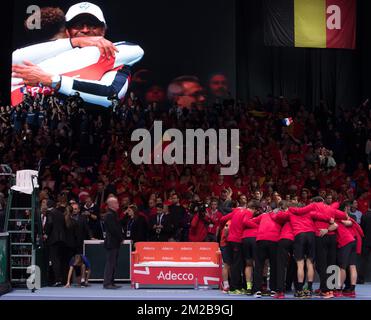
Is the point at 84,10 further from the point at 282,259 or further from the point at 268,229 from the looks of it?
the point at 282,259

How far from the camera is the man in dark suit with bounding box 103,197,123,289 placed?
710 inches

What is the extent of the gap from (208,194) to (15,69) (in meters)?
9.61

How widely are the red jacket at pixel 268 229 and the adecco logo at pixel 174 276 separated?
93.5 inches

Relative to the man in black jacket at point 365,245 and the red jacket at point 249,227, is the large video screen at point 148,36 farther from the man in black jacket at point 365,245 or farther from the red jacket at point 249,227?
the red jacket at point 249,227

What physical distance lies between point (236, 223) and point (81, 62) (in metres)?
12.7

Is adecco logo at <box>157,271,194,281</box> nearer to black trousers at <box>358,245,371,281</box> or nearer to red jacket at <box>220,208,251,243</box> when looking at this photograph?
red jacket at <box>220,208,251,243</box>

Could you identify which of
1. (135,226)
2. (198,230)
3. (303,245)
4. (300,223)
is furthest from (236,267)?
(135,226)

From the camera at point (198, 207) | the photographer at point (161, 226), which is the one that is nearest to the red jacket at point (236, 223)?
the camera at point (198, 207)

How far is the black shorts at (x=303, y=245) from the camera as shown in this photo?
1619 cm

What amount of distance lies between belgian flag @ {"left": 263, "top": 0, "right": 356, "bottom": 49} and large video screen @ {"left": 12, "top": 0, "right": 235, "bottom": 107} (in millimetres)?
3645

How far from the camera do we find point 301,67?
3075 centimetres

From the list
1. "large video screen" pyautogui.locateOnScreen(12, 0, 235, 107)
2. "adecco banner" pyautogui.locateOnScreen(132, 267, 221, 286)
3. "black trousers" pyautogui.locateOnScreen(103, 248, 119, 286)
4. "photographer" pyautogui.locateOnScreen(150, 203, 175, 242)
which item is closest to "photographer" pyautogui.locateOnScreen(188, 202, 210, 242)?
"photographer" pyautogui.locateOnScreen(150, 203, 175, 242)
